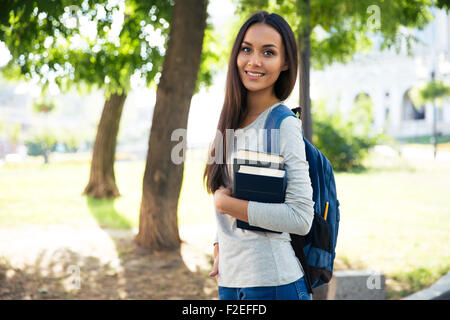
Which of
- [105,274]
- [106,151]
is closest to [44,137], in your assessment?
[106,151]

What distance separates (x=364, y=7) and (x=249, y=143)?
4.68 meters

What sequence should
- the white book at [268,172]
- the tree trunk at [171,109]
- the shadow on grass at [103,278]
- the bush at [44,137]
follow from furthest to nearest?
the bush at [44,137] → the tree trunk at [171,109] → the shadow on grass at [103,278] → the white book at [268,172]

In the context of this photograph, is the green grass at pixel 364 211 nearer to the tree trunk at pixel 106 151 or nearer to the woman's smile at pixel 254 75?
the tree trunk at pixel 106 151

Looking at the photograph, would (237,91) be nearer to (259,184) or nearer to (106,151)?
(259,184)

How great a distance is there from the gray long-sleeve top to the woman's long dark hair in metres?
0.07

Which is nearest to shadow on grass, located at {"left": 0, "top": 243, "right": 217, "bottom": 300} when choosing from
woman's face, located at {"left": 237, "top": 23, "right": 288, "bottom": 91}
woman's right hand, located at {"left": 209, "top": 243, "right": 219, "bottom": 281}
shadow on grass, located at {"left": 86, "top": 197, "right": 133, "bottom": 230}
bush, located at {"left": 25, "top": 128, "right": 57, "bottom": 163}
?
shadow on grass, located at {"left": 86, "top": 197, "right": 133, "bottom": 230}

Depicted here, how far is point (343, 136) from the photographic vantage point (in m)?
21.5

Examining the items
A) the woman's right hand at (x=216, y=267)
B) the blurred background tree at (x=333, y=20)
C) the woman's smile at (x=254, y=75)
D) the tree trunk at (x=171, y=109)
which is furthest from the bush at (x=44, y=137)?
the woman's smile at (x=254, y=75)

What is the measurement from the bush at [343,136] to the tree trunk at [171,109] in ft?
47.9

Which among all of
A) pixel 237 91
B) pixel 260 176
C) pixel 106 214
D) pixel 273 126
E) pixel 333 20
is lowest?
pixel 106 214

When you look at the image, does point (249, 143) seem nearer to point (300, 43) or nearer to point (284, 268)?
point (284, 268)

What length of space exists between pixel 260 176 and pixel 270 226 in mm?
185

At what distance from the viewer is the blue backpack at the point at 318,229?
5.97ft

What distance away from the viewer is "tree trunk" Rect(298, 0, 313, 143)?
445cm
